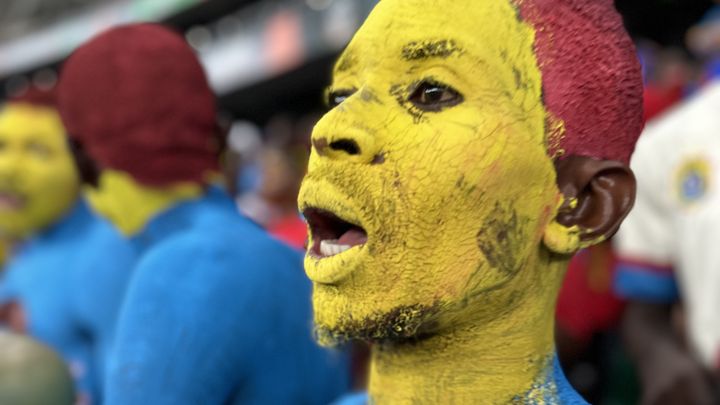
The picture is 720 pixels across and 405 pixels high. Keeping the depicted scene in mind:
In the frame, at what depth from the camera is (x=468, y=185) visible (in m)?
0.91

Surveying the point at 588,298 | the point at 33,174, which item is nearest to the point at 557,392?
the point at 588,298

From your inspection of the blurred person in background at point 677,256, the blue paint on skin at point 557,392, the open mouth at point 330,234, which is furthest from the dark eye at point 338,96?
the blurred person in background at point 677,256

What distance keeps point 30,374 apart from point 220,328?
0.31m

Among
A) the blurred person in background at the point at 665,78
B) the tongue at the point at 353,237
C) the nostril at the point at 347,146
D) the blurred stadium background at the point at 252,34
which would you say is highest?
the nostril at the point at 347,146

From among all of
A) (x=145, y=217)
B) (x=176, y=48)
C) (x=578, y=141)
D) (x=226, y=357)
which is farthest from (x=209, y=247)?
A: (x=578, y=141)

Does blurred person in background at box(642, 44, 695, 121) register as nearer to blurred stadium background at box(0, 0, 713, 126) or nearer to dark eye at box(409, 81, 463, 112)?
blurred stadium background at box(0, 0, 713, 126)

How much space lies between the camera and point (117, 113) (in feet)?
4.81

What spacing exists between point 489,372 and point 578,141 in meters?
0.26

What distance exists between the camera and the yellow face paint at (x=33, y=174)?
6.85ft

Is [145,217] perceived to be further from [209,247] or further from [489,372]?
[489,372]

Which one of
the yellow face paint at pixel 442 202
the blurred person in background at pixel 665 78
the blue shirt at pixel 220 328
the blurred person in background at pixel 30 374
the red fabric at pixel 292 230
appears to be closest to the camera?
the yellow face paint at pixel 442 202

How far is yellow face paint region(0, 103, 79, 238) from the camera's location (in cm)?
209

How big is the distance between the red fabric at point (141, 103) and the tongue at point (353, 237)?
2.00ft

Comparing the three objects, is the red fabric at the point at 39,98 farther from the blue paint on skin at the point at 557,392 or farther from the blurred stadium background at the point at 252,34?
the blue paint on skin at the point at 557,392
